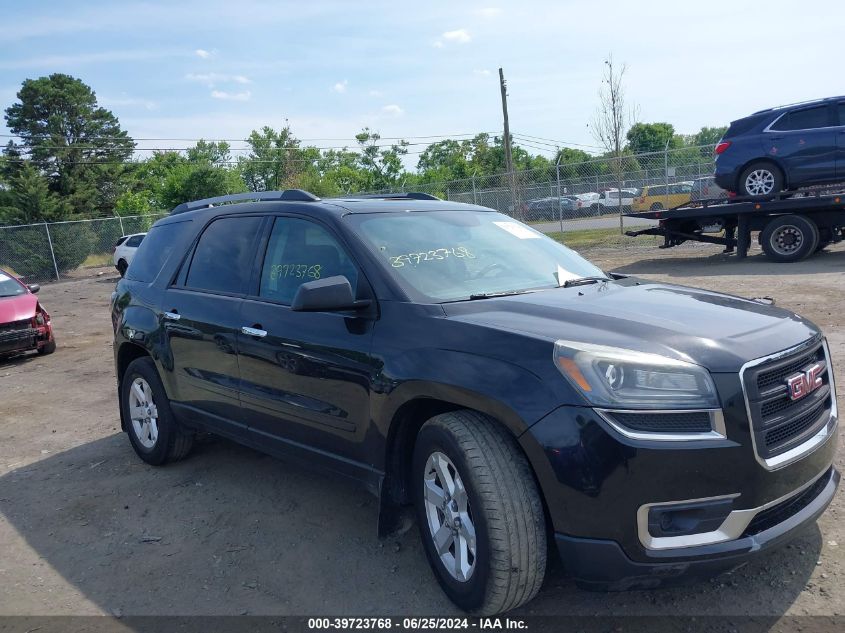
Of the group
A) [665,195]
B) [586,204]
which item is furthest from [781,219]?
[586,204]

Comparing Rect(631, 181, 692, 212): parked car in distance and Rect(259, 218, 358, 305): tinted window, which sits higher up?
Rect(259, 218, 358, 305): tinted window

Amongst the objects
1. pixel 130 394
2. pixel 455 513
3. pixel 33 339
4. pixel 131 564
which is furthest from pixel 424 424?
pixel 33 339

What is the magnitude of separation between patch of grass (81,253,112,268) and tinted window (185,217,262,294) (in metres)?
26.6

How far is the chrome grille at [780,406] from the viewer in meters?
2.78

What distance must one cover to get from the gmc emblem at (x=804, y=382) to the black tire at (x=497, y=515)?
3.62 feet

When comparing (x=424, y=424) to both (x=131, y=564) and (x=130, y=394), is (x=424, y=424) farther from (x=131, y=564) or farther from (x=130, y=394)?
(x=130, y=394)

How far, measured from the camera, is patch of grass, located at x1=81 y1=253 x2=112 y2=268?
2902 centimetres

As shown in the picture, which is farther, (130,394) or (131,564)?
(130,394)

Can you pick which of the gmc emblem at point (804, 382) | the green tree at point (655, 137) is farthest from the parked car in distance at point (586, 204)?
the green tree at point (655, 137)

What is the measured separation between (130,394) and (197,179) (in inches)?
1146

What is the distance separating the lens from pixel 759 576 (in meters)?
3.30

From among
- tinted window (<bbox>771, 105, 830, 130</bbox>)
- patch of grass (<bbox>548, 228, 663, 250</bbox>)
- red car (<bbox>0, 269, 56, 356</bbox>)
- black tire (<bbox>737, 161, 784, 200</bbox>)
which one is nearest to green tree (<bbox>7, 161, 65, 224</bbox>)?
patch of grass (<bbox>548, 228, 663, 250</bbox>)

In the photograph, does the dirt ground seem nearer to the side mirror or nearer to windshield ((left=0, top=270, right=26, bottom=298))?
the side mirror

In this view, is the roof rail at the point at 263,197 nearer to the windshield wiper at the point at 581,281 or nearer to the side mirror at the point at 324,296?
the side mirror at the point at 324,296
